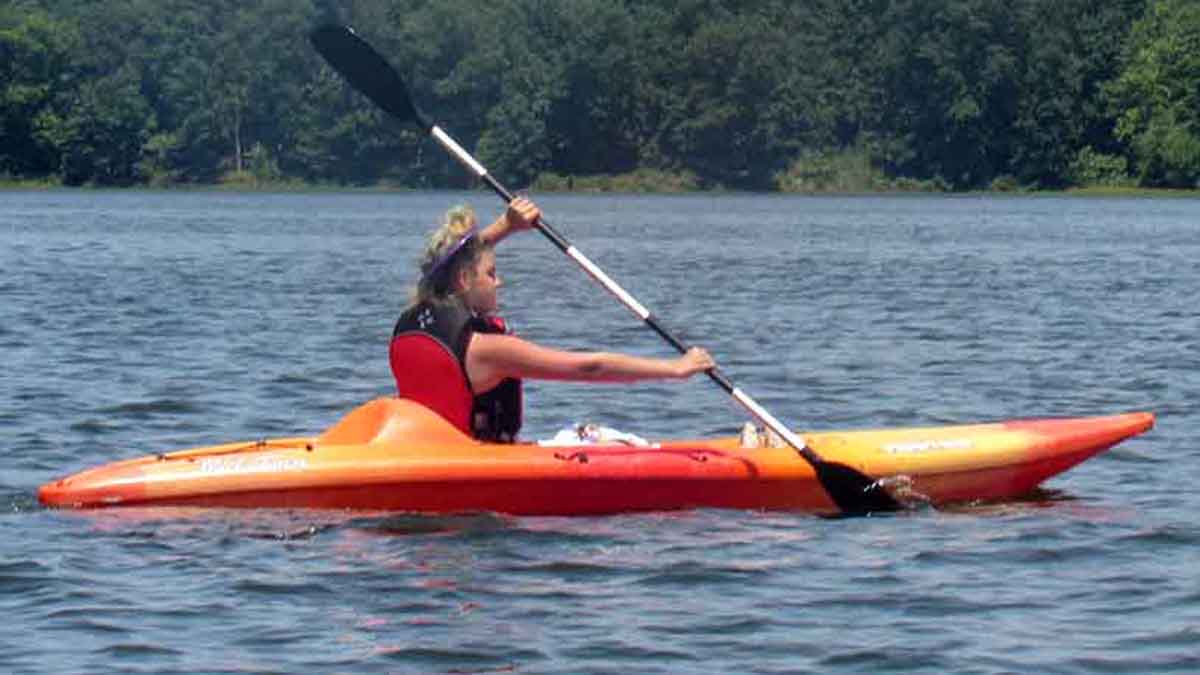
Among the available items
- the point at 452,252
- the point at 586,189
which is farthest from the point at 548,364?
the point at 586,189

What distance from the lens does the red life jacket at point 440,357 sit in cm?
948

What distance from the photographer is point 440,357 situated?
9.49 m

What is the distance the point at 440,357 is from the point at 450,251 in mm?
443

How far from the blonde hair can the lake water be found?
1.00 metres

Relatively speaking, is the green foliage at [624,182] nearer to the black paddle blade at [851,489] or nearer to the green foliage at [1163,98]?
the green foliage at [1163,98]

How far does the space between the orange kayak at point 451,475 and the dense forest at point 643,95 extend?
229 ft

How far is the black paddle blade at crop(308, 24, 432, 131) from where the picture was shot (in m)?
12.3

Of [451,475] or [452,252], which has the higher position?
[452,252]

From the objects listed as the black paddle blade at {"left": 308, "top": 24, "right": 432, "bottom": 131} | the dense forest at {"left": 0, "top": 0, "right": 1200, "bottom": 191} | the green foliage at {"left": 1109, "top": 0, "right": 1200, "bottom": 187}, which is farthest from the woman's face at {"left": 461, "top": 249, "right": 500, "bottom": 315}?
the dense forest at {"left": 0, "top": 0, "right": 1200, "bottom": 191}

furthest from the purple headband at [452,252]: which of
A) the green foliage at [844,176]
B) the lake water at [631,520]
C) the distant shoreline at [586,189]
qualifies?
the green foliage at [844,176]

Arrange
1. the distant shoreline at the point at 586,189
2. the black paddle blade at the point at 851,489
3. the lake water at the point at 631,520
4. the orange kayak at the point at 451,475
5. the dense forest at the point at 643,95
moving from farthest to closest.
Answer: the dense forest at the point at 643,95
the distant shoreline at the point at 586,189
the black paddle blade at the point at 851,489
the orange kayak at the point at 451,475
the lake water at the point at 631,520

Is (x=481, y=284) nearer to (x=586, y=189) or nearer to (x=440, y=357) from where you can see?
(x=440, y=357)

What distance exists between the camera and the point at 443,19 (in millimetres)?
96438

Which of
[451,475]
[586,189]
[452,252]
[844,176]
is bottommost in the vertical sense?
[586,189]
